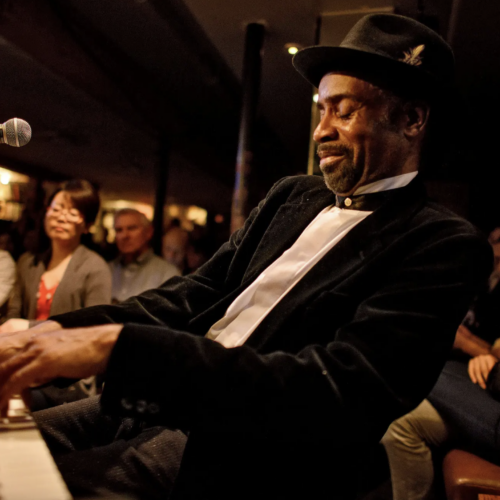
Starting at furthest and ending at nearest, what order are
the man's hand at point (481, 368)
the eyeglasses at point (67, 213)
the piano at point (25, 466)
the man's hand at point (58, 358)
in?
the eyeglasses at point (67, 213), the man's hand at point (481, 368), the man's hand at point (58, 358), the piano at point (25, 466)

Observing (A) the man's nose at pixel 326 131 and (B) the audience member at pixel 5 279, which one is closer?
(A) the man's nose at pixel 326 131

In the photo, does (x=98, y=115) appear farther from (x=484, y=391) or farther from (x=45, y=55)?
(x=484, y=391)

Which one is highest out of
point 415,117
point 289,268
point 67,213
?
point 415,117

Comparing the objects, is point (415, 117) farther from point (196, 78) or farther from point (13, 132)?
point (196, 78)

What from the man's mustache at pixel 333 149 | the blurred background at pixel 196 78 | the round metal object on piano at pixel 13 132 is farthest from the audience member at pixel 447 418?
the round metal object on piano at pixel 13 132

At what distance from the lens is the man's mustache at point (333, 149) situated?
4.12 feet

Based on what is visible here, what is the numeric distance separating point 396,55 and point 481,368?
63.0 inches

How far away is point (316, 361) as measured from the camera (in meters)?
0.91

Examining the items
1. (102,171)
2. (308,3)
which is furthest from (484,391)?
(102,171)

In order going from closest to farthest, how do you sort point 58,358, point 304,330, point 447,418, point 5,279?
point 58,358 → point 304,330 → point 447,418 → point 5,279

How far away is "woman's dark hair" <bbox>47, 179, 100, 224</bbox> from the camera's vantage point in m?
2.79

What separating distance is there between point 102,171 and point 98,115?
13.7 feet

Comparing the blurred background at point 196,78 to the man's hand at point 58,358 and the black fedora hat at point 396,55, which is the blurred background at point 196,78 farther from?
the man's hand at point 58,358

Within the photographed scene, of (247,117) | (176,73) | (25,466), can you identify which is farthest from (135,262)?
(25,466)
